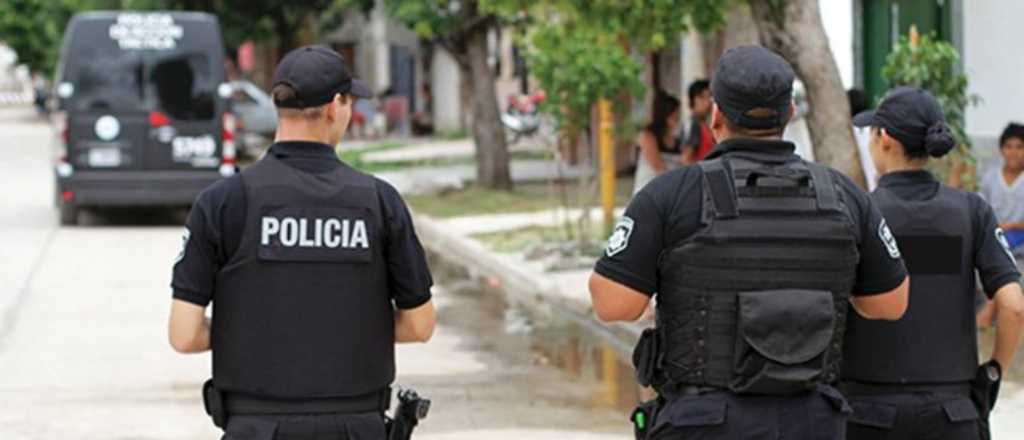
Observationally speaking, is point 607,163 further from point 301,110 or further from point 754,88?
point 754,88

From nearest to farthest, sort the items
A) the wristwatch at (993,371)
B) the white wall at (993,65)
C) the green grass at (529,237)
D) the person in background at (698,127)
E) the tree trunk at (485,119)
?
the wristwatch at (993,371)
the person in background at (698,127)
the white wall at (993,65)
the green grass at (529,237)
the tree trunk at (485,119)

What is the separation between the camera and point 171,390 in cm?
1040

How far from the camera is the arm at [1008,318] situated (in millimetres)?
5066

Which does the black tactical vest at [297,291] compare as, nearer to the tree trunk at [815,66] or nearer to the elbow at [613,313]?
the elbow at [613,313]

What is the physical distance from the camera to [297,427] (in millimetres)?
4539

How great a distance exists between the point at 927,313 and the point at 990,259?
0.79 feet

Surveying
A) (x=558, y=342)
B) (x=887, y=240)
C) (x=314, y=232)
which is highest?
(x=314, y=232)

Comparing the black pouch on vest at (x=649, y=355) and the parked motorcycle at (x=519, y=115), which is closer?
the black pouch on vest at (x=649, y=355)

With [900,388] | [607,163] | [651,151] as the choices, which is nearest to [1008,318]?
[900,388]

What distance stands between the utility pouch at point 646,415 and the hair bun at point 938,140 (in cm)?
113

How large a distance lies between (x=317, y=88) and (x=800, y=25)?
26.9ft

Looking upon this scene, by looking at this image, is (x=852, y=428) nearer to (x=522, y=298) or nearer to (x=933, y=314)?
(x=933, y=314)

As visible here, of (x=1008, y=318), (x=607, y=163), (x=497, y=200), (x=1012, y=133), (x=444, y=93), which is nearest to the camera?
(x=1008, y=318)

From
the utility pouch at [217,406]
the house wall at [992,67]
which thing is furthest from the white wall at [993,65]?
the utility pouch at [217,406]
